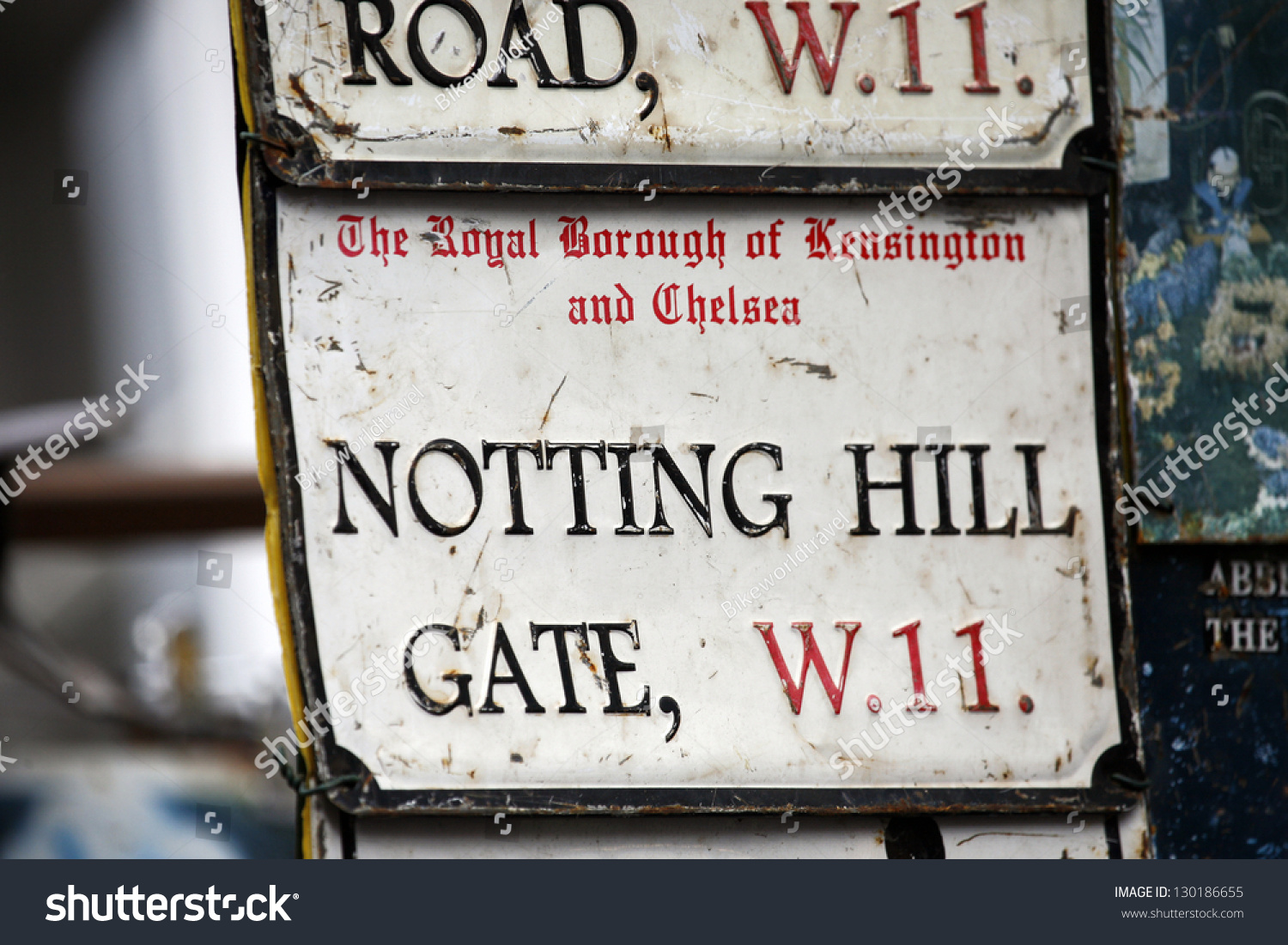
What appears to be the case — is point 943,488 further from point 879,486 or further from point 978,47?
point 978,47

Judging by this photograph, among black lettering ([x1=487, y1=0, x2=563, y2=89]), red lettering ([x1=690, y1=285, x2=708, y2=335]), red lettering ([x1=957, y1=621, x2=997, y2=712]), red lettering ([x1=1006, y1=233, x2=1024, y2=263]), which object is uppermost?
black lettering ([x1=487, y1=0, x2=563, y2=89])

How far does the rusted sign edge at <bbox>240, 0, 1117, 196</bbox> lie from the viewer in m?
1.29

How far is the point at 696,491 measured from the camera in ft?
4.37

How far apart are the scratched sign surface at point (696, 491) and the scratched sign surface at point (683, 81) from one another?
3.1 inches

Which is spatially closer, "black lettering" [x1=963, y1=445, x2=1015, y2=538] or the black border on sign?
the black border on sign

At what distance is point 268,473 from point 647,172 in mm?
621

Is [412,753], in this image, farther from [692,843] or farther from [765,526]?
[765,526]

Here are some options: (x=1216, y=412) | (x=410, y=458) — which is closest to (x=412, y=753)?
(x=410, y=458)

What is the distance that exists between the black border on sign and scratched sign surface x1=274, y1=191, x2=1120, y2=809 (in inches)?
0.6

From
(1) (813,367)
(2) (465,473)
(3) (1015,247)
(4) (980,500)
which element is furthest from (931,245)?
(2) (465,473)

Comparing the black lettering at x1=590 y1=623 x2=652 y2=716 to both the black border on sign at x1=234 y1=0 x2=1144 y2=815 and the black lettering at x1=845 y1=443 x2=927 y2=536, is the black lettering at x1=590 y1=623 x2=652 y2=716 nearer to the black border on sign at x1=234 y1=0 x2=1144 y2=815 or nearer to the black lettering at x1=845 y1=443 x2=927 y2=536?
the black border on sign at x1=234 y1=0 x2=1144 y2=815

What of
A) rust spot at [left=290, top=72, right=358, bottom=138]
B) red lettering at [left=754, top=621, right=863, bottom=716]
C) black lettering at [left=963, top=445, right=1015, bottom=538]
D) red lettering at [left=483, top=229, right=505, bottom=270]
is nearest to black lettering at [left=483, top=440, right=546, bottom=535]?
red lettering at [left=483, top=229, right=505, bottom=270]

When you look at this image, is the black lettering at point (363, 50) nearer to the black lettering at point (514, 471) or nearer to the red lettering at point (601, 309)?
the red lettering at point (601, 309)

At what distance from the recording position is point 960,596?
135 centimetres
